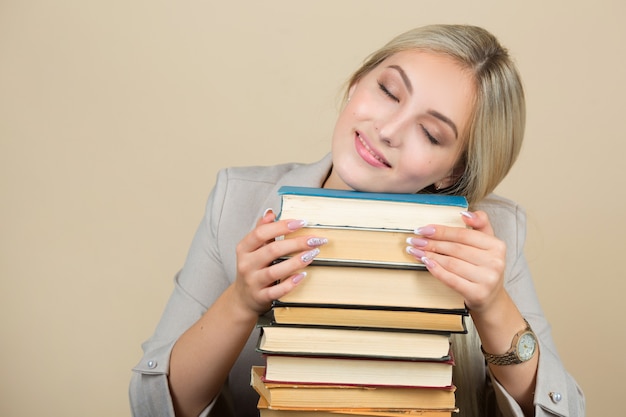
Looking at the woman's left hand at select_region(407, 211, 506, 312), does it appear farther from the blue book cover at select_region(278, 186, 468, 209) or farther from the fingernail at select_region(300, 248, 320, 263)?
the fingernail at select_region(300, 248, 320, 263)

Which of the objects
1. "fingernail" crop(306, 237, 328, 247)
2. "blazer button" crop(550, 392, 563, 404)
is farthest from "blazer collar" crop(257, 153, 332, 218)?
"blazer button" crop(550, 392, 563, 404)

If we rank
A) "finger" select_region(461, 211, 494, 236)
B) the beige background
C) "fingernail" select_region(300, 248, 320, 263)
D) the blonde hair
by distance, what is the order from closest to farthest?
"fingernail" select_region(300, 248, 320, 263) < "finger" select_region(461, 211, 494, 236) < the blonde hair < the beige background

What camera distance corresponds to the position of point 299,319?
1601 mm

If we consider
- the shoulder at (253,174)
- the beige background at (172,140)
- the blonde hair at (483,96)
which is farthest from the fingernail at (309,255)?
the beige background at (172,140)

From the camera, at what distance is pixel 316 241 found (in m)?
1.58

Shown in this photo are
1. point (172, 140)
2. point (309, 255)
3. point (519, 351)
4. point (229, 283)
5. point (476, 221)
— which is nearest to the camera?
point (309, 255)

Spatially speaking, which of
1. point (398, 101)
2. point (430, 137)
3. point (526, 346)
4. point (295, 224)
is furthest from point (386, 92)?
point (526, 346)

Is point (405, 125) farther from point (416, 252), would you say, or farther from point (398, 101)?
point (416, 252)

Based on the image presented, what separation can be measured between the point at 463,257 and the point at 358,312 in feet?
0.74

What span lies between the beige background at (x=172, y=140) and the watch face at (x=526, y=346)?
165 centimetres

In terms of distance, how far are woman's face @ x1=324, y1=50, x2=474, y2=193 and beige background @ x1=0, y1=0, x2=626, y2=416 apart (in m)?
1.31

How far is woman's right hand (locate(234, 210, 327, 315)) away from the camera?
158cm

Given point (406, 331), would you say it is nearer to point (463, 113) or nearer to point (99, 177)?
point (463, 113)

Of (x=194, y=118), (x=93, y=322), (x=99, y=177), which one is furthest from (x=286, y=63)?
(x=93, y=322)
